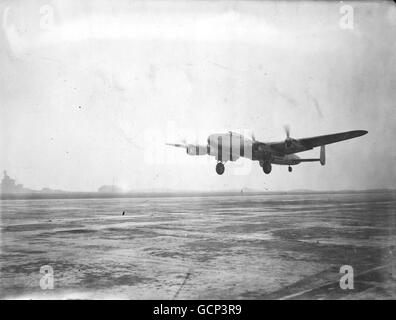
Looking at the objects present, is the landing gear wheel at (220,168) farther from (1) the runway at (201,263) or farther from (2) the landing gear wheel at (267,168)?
(1) the runway at (201,263)

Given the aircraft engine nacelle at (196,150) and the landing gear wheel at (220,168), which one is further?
the landing gear wheel at (220,168)

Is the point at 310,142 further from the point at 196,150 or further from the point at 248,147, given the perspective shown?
the point at 196,150

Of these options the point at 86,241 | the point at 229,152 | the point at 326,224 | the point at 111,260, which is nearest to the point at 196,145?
the point at 229,152

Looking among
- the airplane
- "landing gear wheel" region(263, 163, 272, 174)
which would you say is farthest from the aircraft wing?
"landing gear wheel" region(263, 163, 272, 174)

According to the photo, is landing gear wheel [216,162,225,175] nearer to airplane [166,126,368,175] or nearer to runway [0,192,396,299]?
airplane [166,126,368,175]

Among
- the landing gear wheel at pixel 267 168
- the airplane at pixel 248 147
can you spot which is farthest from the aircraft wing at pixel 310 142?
the landing gear wheel at pixel 267 168

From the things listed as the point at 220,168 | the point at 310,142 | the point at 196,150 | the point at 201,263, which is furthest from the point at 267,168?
the point at 201,263
